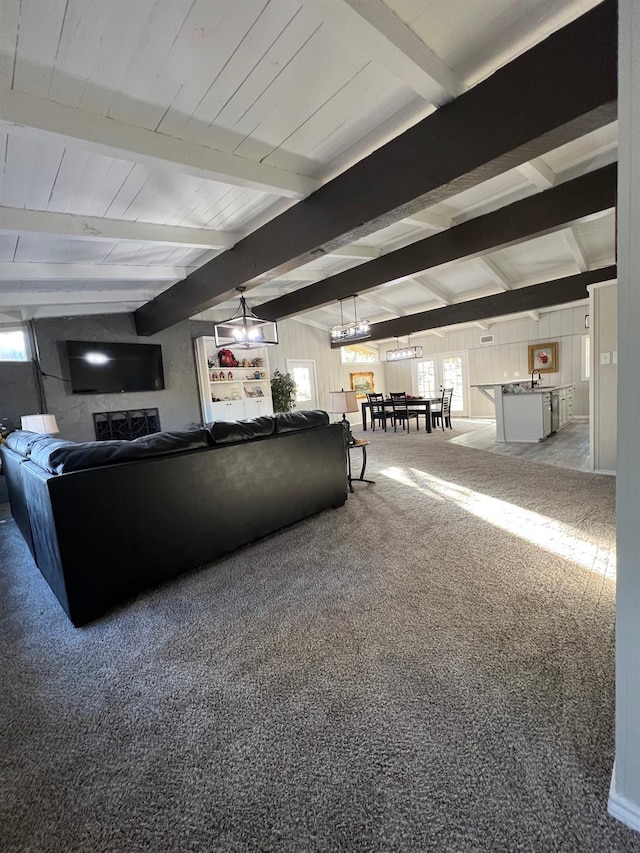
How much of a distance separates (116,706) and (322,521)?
73.9 inches

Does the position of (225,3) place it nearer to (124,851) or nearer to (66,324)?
(124,851)

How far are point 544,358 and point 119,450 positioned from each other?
32.2 ft

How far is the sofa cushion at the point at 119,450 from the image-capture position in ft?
6.11

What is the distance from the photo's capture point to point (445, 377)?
35.0 ft

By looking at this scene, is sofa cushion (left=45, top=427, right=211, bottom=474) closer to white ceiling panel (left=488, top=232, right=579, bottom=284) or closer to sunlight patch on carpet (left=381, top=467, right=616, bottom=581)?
sunlight patch on carpet (left=381, top=467, right=616, bottom=581)

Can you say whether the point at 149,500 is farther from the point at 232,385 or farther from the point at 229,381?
the point at 232,385

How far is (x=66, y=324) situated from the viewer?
5.24 m

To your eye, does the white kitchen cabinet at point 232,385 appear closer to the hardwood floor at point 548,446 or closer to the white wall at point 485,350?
the white wall at point 485,350

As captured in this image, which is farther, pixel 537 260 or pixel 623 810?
pixel 537 260

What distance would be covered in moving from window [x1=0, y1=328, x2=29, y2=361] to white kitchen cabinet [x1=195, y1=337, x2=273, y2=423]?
2.45m

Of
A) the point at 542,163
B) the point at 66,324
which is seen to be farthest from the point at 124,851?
the point at 66,324

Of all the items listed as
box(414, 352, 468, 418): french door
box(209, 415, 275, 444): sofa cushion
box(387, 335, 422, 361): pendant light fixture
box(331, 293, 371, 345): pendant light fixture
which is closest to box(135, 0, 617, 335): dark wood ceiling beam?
box(209, 415, 275, 444): sofa cushion

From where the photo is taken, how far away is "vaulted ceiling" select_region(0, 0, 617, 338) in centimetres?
142

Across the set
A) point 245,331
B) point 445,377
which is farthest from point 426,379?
point 245,331
